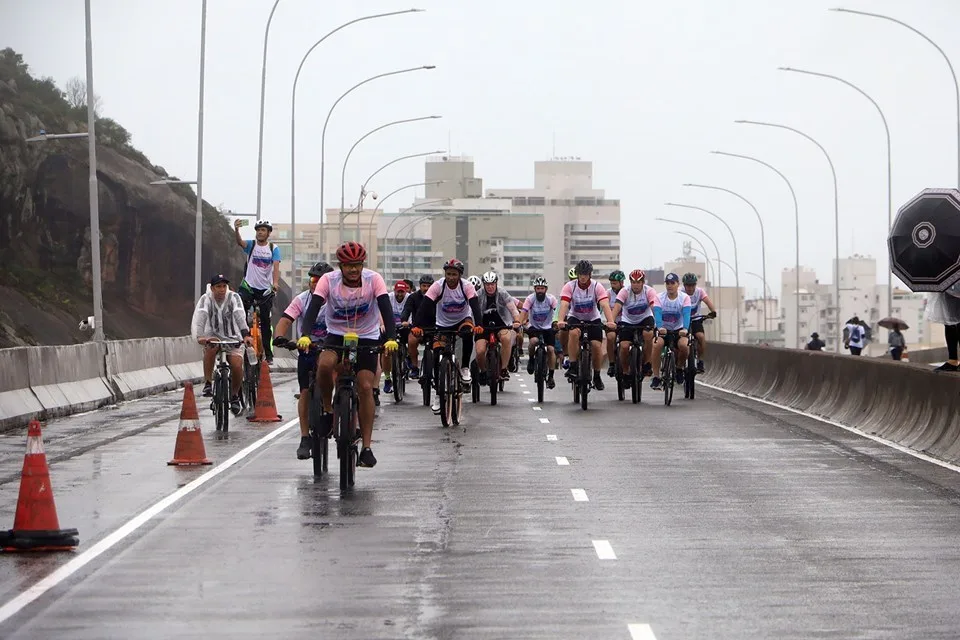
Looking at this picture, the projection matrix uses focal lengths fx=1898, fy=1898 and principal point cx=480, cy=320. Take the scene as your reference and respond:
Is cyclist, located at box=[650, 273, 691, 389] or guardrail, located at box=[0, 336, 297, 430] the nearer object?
guardrail, located at box=[0, 336, 297, 430]

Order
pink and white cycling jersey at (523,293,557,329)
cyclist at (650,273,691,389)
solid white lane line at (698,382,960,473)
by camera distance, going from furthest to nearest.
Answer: pink and white cycling jersey at (523,293,557,329), cyclist at (650,273,691,389), solid white lane line at (698,382,960,473)

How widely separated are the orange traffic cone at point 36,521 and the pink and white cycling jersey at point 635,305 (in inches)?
651

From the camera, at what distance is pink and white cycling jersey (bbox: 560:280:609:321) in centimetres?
2677

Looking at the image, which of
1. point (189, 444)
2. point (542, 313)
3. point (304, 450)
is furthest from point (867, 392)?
point (304, 450)

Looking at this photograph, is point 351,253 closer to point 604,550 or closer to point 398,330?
point 604,550

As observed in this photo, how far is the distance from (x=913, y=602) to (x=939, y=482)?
6608mm

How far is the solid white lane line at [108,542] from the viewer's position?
976 cm

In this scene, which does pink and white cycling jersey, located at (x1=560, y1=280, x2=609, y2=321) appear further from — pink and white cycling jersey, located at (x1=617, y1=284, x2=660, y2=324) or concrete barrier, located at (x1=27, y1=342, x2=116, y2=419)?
concrete barrier, located at (x1=27, y1=342, x2=116, y2=419)

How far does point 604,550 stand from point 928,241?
436 inches

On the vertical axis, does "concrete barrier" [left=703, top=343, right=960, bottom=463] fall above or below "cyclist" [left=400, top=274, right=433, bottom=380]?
below

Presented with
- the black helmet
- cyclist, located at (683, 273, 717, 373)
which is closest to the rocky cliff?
cyclist, located at (683, 273, 717, 373)

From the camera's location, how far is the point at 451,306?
23.2m

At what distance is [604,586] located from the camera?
1019cm

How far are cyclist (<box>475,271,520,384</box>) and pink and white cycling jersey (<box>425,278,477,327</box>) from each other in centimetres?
367
